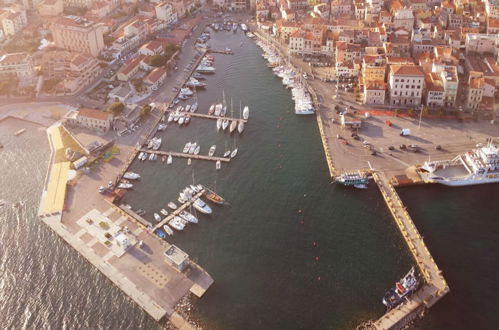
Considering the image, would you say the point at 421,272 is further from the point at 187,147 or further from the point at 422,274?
the point at 187,147

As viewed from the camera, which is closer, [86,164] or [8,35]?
[86,164]

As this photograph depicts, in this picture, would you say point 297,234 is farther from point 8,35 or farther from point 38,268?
point 8,35

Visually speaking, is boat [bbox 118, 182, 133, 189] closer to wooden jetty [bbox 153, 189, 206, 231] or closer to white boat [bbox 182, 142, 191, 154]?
wooden jetty [bbox 153, 189, 206, 231]

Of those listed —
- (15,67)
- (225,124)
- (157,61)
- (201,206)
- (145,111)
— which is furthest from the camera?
(157,61)

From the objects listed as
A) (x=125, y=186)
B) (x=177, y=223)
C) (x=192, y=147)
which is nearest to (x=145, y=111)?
(x=192, y=147)

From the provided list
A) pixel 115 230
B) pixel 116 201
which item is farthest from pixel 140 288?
pixel 116 201

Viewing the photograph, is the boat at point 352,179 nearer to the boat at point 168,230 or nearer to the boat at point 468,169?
the boat at point 468,169

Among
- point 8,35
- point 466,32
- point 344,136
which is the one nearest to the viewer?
point 344,136
